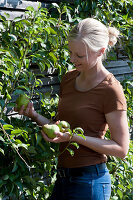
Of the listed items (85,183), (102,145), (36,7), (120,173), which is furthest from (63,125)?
(120,173)

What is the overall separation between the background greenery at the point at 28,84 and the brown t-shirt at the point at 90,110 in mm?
178

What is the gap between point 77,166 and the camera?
2.20m

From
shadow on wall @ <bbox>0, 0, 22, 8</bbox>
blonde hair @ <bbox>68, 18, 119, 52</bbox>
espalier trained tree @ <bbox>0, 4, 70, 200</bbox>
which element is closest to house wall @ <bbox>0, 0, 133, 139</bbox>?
shadow on wall @ <bbox>0, 0, 22, 8</bbox>

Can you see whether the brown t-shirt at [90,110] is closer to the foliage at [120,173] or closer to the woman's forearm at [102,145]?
the woman's forearm at [102,145]

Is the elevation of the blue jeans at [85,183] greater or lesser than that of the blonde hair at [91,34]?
lesser

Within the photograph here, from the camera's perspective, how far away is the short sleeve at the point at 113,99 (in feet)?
6.82

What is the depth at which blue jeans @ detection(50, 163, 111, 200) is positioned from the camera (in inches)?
84.7

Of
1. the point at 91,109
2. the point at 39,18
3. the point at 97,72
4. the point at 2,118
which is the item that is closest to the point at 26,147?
the point at 2,118

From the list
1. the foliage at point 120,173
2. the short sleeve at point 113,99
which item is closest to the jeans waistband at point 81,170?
the short sleeve at point 113,99

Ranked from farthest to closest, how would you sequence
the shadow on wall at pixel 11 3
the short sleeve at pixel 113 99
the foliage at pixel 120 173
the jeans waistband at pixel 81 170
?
the foliage at pixel 120 173 → the shadow on wall at pixel 11 3 → the jeans waistband at pixel 81 170 → the short sleeve at pixel 113 99

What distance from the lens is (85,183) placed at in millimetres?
2152

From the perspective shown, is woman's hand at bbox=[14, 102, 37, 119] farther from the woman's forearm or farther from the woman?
the woman's forearm

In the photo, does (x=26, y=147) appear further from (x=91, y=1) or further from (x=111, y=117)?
(x=91, y=1)

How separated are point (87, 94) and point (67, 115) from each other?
0.59ft
